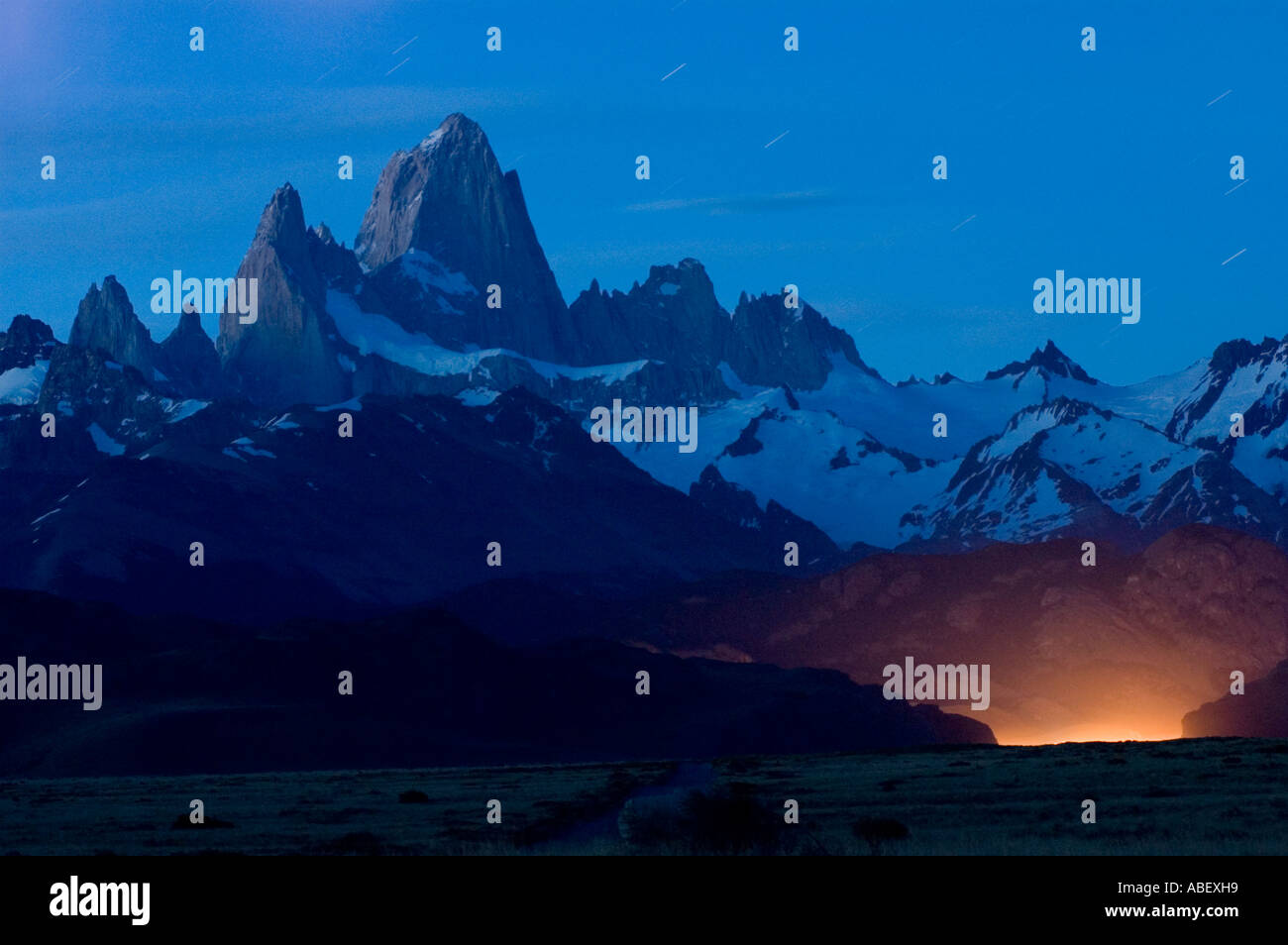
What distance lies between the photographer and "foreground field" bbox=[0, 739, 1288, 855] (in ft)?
160

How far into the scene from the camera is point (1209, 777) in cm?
7425

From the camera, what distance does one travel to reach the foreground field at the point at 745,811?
1919 inches

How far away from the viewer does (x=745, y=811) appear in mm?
49281

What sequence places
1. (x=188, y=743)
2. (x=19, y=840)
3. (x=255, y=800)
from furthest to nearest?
(x=188, y=743)
(x=255, y=800)
(x=19, y=840)
